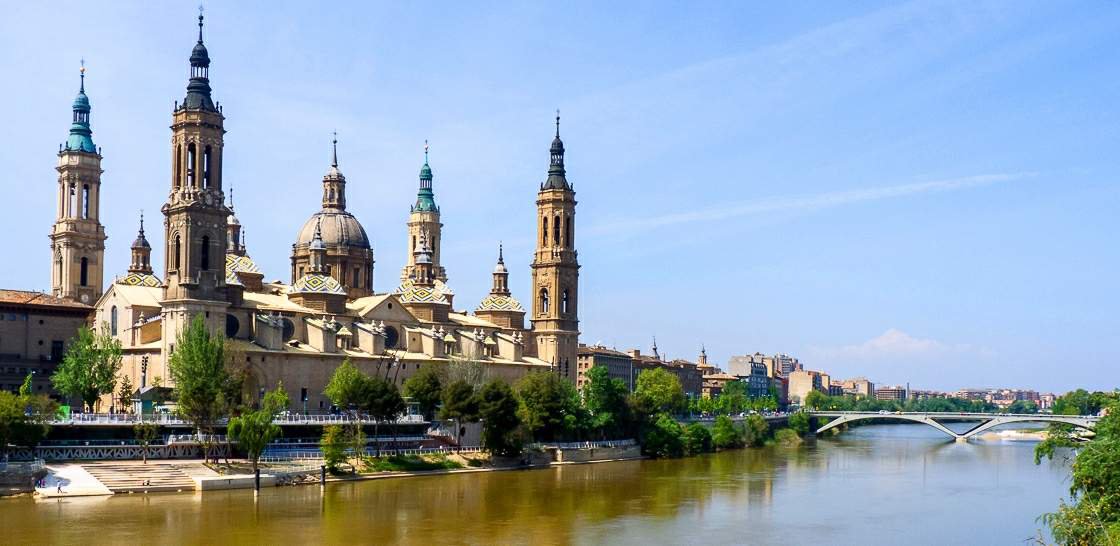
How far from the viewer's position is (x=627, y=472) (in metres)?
63.3

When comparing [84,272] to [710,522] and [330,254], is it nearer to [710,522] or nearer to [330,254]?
[330,254]

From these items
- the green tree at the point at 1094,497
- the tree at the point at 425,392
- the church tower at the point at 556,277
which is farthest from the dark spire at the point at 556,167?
the green tree at the point at 1094,497

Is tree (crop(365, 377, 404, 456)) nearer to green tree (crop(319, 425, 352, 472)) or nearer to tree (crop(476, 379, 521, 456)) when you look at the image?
tree (crop(476, 379, 521, 456))

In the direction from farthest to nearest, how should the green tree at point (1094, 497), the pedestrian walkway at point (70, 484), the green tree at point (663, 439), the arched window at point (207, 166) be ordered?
1. the green tree at point (663, 439)
2. the arched window at point (207, 166)
3. the pedestrian walkway at point (70, 484)
4. the green tree at point (1094, 497)

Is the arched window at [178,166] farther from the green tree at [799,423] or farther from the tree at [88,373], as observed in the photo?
the green tree at [799,423]

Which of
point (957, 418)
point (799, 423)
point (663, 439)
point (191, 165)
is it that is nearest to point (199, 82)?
point (191, 165)

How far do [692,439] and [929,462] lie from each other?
15.3 meters

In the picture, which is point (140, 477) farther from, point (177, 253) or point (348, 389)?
point (177, 253)

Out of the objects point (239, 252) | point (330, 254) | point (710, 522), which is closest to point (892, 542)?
point (710, 522)

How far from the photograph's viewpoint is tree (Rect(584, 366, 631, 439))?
71.9 m

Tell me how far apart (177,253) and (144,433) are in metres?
12.6

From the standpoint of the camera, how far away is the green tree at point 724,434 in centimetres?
8481

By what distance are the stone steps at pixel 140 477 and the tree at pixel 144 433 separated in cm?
141

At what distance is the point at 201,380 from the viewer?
52312 mm
